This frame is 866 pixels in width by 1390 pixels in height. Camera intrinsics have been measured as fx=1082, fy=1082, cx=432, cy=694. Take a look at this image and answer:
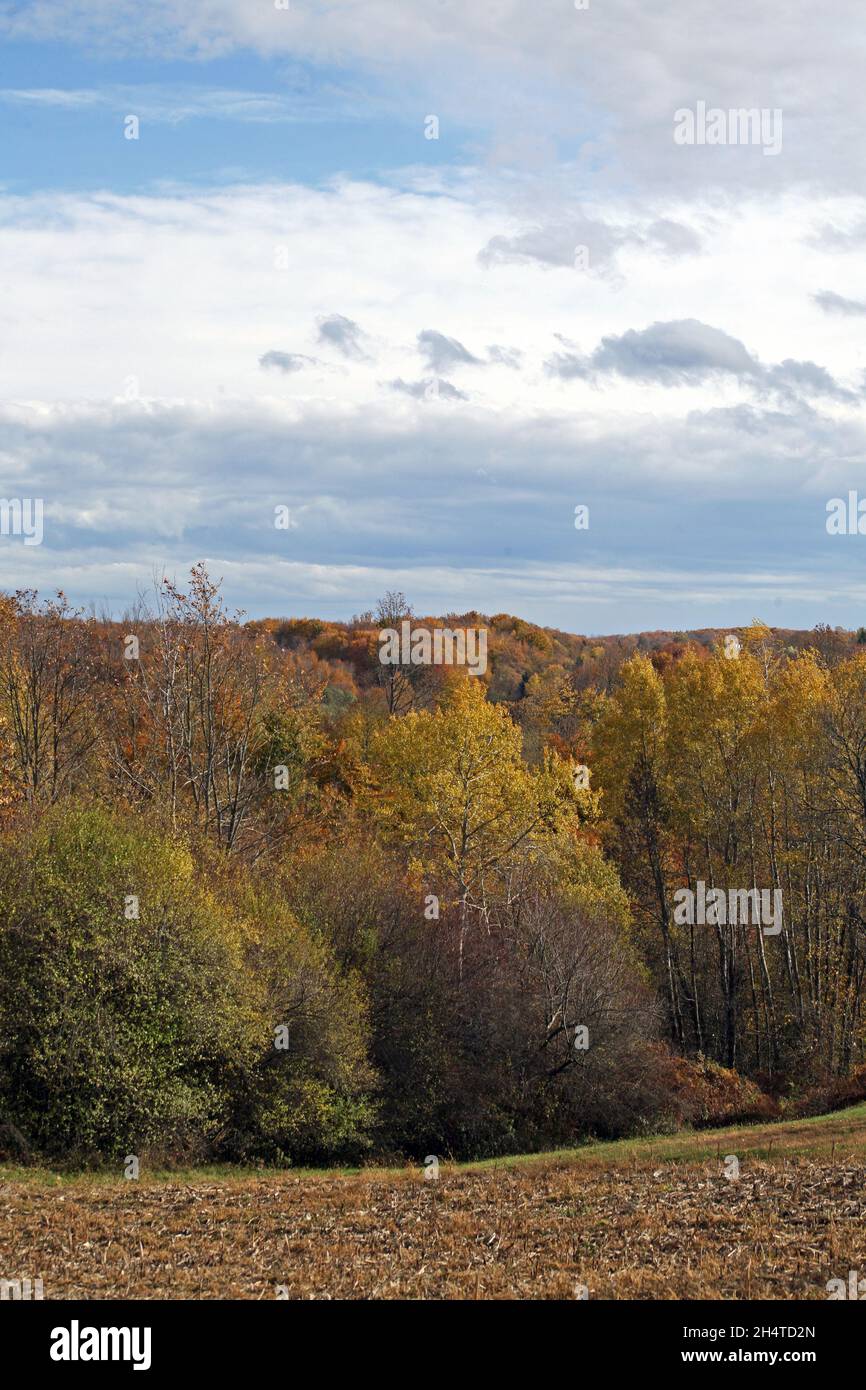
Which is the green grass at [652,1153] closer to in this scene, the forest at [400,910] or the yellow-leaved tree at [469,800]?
the forest at [400,910]

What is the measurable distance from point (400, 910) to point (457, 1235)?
1828 cm

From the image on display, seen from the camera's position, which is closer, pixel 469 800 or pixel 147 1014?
pixel 147 1014

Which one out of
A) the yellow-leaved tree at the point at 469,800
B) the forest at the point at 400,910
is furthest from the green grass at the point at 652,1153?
the yellow-leaved tree at the point at 469,800

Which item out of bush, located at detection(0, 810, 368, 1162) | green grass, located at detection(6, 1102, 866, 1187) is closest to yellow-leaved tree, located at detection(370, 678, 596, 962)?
bush, located at detection(0, 810, 368, 1162)

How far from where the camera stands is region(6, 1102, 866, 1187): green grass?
73.3ft

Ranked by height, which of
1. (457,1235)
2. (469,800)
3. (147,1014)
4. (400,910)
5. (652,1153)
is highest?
(469,800)

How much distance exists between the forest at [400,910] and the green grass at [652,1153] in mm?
1185

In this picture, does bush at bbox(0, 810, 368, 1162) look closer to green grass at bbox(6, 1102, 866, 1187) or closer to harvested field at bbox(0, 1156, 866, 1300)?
green grass at bbox(6, 1102, 866, 1187)

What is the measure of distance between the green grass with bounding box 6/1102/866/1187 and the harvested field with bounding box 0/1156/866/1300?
3.98ft

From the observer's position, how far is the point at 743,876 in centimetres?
4447

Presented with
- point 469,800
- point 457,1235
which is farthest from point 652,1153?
point 469,800

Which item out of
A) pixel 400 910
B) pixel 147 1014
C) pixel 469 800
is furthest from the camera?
pixel 469 800

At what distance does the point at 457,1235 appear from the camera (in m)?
16.2

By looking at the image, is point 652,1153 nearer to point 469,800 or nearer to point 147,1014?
point 147,1014
